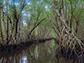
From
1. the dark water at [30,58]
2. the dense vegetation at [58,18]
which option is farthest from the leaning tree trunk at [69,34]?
the dark water at [30,58]

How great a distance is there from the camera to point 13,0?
7379mm

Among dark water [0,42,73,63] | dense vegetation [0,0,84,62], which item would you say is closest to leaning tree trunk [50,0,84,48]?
dense vegetation [0,0,84,62]

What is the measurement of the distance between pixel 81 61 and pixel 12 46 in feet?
18.0

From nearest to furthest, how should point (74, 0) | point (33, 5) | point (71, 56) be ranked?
1. point (71, 56)
2. point (74, 0)
3. point (33, 5)

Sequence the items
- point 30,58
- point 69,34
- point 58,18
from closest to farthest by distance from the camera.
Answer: point 30,58
point 69,34
point 58,18

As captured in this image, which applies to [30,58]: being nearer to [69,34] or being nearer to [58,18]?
[69,34]

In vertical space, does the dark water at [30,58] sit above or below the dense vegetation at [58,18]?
below

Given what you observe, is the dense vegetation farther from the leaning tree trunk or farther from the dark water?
the dark water

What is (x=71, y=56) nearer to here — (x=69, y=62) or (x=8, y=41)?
(x=69, y=62)

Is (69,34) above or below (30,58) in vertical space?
above

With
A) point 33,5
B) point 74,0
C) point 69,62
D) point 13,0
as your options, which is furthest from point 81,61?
point 33,5

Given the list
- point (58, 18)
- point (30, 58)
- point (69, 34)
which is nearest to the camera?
point (30, 58)

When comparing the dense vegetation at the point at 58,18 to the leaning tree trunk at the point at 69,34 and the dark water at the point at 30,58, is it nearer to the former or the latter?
the leaning tree trunk at the point at 69,34

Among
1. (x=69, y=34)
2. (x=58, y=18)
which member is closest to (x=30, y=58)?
(x=69, y=34)
